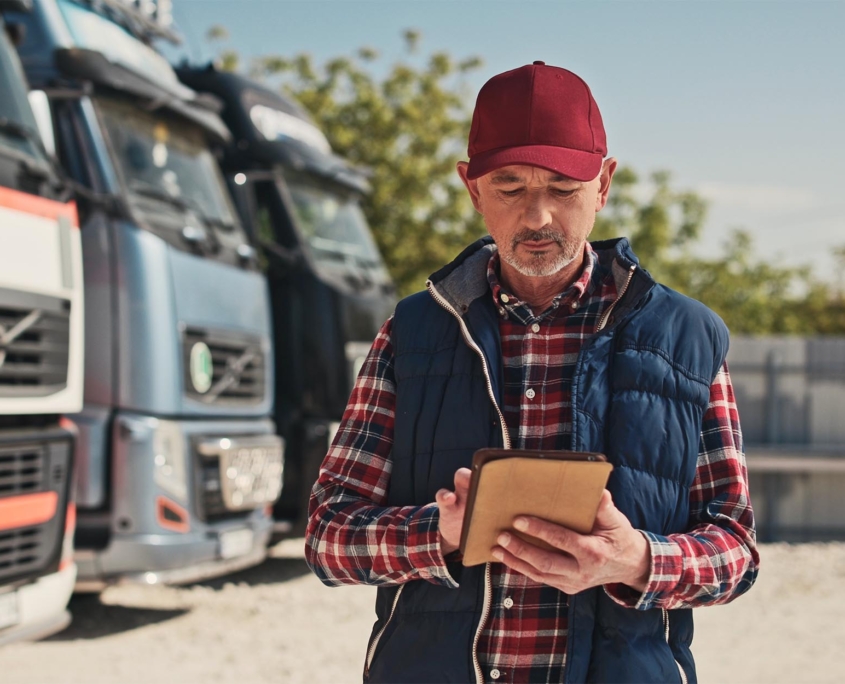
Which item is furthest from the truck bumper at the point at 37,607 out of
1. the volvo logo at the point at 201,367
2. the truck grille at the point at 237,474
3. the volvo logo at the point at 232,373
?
the volvo logo at the point at 232,373

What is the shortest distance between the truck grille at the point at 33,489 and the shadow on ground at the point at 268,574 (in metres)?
3.22

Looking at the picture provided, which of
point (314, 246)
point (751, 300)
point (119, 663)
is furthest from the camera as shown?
point (751, 300)

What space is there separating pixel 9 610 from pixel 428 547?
3387mm

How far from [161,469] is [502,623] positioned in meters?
4.43

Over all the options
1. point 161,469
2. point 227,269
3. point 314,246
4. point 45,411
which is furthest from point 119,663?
point 314,246

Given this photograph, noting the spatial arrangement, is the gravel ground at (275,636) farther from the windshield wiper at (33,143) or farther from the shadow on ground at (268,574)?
the windshield wiper at (33,143)

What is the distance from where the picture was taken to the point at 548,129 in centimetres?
182

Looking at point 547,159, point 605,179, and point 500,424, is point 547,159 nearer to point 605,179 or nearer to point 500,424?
point 605,179

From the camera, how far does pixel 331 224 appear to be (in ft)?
27.9

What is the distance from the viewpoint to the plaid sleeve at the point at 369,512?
177 centimetres

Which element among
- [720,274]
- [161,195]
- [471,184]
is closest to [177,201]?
[161,195]

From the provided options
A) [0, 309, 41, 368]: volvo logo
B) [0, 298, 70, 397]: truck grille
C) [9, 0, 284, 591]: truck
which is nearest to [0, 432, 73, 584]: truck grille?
[0, 298, 70, 397]: truck grille

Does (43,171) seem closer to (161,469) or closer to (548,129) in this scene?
(161,469)

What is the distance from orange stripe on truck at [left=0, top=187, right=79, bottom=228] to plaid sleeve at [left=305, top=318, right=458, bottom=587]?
123 inches
